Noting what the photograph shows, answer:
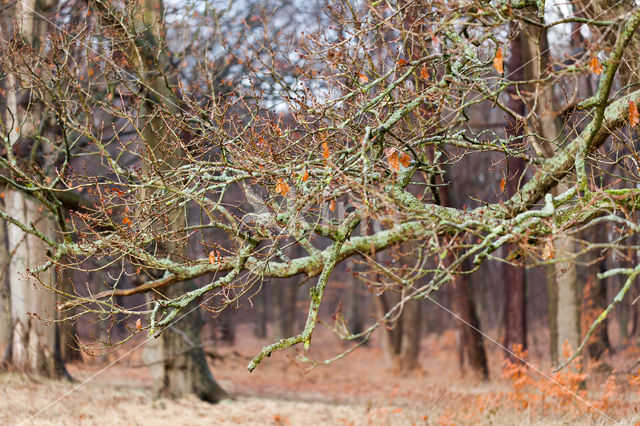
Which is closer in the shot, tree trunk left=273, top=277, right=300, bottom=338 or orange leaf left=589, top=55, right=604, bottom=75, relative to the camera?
orange leaf left=589, top=55, right=604, bottom=75

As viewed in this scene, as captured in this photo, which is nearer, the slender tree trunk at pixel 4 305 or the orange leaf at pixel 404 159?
the orange leaf at pixel 404 159

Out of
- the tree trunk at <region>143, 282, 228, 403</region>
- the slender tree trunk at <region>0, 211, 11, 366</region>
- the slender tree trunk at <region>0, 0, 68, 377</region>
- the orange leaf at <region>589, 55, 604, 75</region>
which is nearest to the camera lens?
the orange leaf at <region>589, 55, 604, 75</region>

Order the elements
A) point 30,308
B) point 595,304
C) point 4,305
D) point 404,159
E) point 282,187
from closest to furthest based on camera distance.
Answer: point 282,187
point 404,159
point 30,308
point 4,305
point 595,304

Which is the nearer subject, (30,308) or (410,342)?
(30,308)

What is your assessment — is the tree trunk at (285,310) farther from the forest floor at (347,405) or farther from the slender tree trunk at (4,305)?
the slender tree trunk at (4,305)

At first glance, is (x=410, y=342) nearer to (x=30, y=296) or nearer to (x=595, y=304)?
(x=595, y=304)

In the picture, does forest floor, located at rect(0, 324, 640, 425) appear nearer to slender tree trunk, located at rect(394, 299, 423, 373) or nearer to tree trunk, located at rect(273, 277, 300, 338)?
slender tree trunk, located at rect(394, 299, 423, 373)

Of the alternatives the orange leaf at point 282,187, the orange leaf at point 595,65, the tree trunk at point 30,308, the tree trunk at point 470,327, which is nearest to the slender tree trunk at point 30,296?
the tree trunk at point 30,308

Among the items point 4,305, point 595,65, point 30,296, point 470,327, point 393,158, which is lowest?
point 470,327

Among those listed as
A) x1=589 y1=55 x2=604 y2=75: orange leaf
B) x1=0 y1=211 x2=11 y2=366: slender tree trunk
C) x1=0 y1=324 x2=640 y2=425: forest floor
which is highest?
x1=589 y1=55 x2=604 y2=75: orange leaf

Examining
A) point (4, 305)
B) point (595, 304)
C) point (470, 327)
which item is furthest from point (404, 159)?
point (595, 304)

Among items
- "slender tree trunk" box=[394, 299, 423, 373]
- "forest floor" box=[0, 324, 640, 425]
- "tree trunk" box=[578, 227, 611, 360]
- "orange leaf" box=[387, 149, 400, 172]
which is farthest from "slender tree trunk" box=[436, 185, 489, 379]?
"orange leaf" box=[387, 149, 400, 172]

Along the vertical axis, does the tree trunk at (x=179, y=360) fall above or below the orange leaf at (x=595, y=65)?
below

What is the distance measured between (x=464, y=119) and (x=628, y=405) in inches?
258
